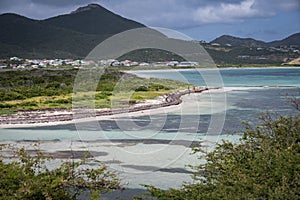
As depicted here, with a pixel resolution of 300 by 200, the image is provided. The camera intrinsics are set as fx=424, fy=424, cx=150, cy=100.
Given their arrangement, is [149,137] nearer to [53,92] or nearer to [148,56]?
[53,92]

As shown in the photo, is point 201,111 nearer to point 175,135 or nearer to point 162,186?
point 175,135

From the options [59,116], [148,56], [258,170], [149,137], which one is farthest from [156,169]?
[148,56]

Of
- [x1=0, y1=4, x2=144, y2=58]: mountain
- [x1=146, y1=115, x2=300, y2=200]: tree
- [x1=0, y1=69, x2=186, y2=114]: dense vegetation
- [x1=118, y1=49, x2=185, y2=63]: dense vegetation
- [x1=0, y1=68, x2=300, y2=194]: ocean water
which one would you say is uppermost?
[x1=0, y1=4, x2=144, y2=58]: mountain

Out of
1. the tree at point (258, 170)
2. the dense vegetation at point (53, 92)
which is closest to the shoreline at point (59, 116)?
the dense vegetation at point (53, 92)

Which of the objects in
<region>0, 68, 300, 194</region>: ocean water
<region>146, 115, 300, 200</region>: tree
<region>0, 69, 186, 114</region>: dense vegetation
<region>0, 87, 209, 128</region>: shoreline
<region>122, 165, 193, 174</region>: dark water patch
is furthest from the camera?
<region>0, 69, 186, 114</region>: dense vegetation

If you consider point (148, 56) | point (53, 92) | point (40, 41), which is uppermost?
point (40, 41)

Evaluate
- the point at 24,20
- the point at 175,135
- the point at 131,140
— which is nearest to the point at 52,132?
the point at 131,140

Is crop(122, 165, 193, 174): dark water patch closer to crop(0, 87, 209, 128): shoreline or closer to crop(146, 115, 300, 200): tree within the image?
crop(146, 115, 300, 200): tree

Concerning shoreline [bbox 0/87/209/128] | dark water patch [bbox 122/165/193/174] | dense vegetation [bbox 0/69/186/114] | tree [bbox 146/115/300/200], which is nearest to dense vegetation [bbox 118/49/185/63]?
dense vegetation [bbox 0/69/186/114]
